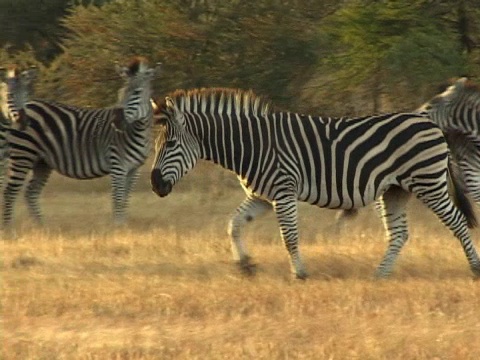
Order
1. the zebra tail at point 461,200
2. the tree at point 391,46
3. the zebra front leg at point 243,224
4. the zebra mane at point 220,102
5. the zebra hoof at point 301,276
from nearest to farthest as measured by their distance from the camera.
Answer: the zebra hoof at point 301,276, the zebra front leg at point 243,224, the zebra mane at point 220,102, the zebra tail at point 461,200, the tree at point 391,46

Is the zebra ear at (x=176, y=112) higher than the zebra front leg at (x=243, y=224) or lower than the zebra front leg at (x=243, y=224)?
higher

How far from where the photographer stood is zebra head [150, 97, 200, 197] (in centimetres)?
923

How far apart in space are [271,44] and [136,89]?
626 centimetres

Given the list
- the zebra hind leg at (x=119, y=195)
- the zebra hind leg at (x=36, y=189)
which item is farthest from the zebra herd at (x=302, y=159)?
the zebra hind leg at (x=36, y=189)

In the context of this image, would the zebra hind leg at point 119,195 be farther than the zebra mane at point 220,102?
Yes

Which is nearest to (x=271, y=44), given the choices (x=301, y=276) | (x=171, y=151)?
(x=171, y=151)

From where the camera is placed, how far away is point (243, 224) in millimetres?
9555

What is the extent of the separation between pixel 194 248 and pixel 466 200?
2.70 metres

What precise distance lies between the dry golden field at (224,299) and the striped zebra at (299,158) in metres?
0.44

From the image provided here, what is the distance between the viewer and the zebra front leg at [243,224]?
9289 mm

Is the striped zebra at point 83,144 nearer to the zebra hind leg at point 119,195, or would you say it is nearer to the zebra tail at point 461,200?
the zebra hind leg at point 119,195

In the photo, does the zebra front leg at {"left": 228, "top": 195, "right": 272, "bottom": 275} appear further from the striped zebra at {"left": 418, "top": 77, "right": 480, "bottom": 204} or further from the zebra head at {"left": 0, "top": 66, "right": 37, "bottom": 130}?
the zebra head at {"left": 0, "top": 66, "right": 37, "bottom": 130}

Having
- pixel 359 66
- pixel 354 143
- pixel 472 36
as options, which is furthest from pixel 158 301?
pixel 472 36

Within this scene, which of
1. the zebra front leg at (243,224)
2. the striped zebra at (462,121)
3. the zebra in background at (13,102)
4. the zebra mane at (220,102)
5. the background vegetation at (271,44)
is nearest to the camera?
the zebra front leg at (243,224)
